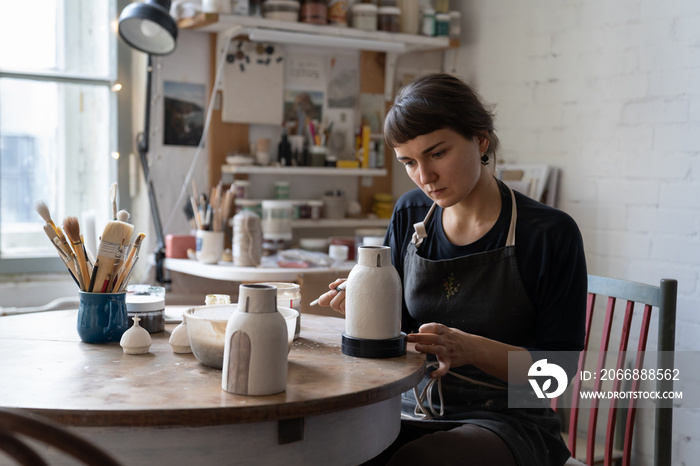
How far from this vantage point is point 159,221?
123 inches

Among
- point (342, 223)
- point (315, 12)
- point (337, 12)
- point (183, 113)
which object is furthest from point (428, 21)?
point (183, 113)

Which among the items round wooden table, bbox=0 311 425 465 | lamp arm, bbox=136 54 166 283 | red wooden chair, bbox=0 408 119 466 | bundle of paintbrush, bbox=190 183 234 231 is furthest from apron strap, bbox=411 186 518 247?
lamp arm, bbox=136 54 166 283

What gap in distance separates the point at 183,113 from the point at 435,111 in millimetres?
1984

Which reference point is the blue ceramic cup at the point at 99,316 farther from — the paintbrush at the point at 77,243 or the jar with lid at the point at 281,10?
the jar with lid at the point at 281,10

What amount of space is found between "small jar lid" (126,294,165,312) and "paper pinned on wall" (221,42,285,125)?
1.85m

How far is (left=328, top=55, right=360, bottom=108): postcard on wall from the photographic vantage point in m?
3.66

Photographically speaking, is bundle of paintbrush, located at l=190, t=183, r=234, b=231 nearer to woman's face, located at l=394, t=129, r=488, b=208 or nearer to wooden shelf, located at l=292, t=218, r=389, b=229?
wooden shelf, located at l=292, t=218, r=389, b=229

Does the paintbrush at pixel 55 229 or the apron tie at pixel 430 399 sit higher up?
the paintbrush at pixel 55 229

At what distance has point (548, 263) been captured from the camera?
1648 mm

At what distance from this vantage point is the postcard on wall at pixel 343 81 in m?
3.66

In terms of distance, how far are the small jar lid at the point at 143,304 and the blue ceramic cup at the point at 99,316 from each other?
0.08 meters

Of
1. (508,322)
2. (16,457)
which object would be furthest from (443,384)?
(16,457)

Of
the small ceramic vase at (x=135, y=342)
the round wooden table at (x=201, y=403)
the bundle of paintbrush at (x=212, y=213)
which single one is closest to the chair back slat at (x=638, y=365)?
the round wooden table at (x=201, y=403)

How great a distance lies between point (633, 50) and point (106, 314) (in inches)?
88.3
